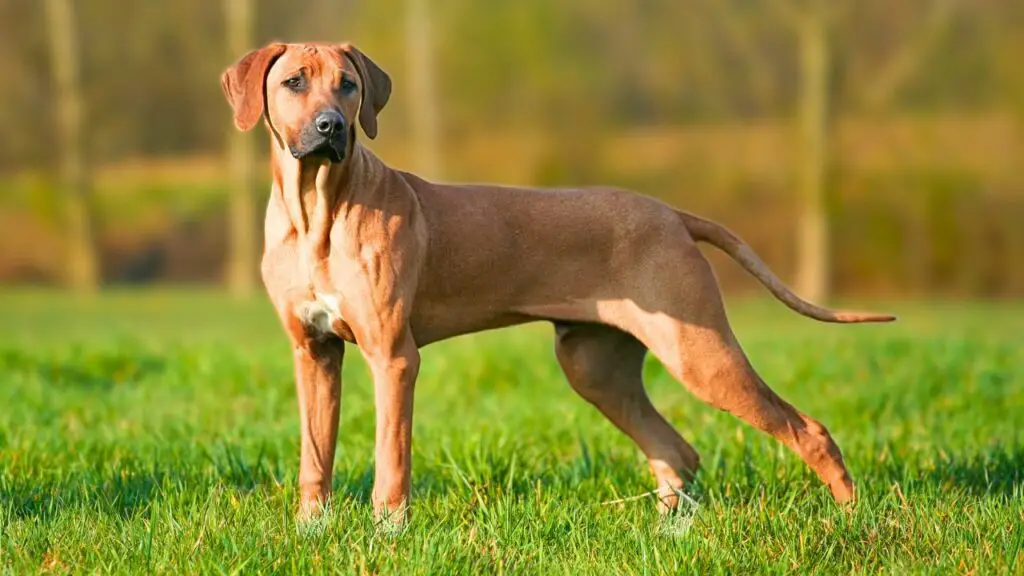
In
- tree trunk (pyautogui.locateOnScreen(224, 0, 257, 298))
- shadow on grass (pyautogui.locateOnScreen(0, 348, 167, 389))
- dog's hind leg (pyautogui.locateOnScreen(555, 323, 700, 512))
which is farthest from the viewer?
tree trunk (pyautogui.locateOnScreen(224, 0, 257, 298))

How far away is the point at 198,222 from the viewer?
2691cm

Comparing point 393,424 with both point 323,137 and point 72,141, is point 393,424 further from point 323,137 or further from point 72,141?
point 72,141

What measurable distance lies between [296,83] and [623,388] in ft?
6.73

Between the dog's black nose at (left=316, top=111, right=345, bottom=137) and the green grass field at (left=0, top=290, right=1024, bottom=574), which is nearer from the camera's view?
the green grass field at (left=0, top=290, right=1024, bottom=574)

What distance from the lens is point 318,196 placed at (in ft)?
15.4

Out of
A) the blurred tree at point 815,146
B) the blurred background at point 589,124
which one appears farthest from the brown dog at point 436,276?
the blurred background at point 589,124

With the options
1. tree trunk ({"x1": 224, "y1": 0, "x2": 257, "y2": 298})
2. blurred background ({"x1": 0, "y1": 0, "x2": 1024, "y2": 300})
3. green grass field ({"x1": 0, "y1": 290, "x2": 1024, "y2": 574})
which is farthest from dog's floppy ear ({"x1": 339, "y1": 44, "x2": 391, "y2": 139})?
tree trunk ({"x1": 224, "y1": 0, "x2": 257, "y2": 298})

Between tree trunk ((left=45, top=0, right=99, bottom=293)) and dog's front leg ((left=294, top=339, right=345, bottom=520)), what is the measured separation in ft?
75.2

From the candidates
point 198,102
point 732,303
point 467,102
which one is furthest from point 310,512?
point 198,102

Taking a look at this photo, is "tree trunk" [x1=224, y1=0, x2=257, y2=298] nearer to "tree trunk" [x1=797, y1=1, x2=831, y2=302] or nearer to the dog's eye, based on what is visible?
"tree trunk" [x1=797, y1=1, x2=831, y2=302]

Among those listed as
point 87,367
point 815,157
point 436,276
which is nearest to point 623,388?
point 436,276

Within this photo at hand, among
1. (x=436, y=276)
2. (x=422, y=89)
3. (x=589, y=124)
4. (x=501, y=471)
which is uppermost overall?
(x=436, y=276)

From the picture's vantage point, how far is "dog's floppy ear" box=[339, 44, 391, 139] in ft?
15.6

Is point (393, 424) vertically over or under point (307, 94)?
under
